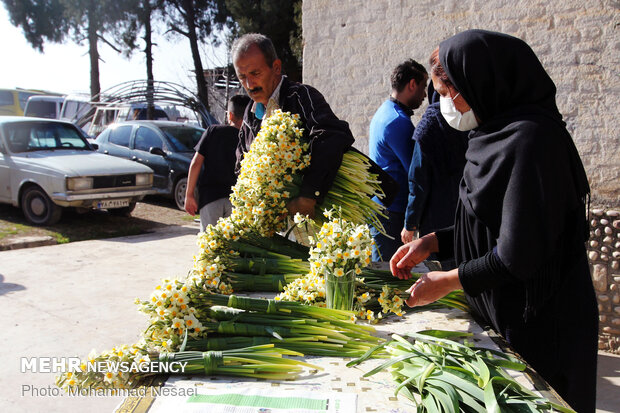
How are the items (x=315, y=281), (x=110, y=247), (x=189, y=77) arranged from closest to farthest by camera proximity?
(x=315, y=281) → (x=110, y=247) → (x=189, y=77)

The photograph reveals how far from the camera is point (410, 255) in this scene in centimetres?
208

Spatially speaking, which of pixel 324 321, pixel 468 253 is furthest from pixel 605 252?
pixel 324 321

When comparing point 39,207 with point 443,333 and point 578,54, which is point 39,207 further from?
point 443,333

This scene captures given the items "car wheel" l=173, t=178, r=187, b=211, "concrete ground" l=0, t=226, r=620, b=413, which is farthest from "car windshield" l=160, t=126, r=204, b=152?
"concrete ground" l=0, t=226, r=620, b=413

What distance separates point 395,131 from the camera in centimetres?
386

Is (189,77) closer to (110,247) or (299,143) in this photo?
(110,247)

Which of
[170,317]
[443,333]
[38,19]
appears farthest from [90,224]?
[38,19]

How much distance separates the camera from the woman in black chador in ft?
5.09

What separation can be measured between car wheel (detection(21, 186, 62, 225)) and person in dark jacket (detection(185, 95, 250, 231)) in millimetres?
5189

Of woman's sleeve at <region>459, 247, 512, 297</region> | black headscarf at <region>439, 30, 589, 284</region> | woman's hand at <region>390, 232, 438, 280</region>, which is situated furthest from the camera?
woman's hand at <region>390, 232, 438, 280</region>

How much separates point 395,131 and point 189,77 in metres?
23.4

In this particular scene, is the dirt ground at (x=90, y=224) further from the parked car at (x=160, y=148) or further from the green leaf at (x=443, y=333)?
the green leaf at (x=443, y=333)

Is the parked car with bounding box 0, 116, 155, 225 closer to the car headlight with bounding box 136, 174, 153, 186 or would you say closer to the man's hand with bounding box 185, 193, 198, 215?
the car headlight with bounding box 136, 174, 153, 186

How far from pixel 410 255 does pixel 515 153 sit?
2.17ft
